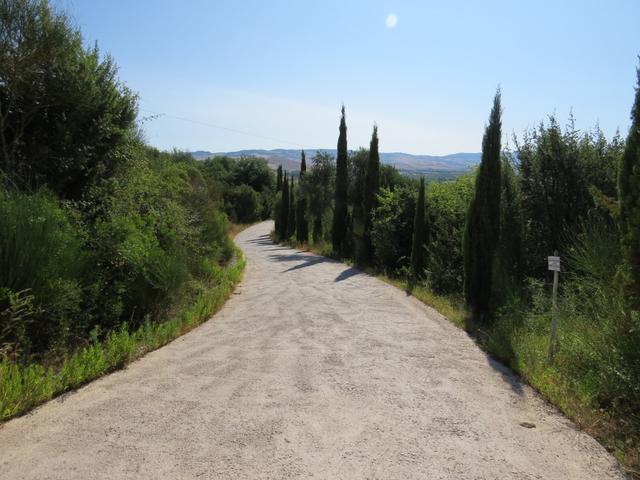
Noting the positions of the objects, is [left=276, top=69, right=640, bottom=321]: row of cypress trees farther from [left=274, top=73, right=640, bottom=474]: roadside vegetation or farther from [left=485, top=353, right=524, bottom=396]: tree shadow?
[left=485, top=353, right=524, bottom=396]: tree shadow

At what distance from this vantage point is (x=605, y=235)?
586 centimetres

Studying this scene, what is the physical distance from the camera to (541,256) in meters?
11.4

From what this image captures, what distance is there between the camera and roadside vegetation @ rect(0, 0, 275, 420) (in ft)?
17.7

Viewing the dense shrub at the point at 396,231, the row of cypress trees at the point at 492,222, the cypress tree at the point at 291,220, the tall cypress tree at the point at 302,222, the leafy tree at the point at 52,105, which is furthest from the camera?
the cypress tree at the point at 291,220

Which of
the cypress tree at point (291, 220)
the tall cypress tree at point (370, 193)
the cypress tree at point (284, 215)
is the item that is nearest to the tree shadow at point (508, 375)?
the tall cypress tree at point (370, 193)

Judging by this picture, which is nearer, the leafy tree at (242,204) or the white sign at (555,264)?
the white sign at (555,264)

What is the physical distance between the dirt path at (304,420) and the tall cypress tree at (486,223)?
1895mm

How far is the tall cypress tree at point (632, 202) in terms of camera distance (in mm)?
4141

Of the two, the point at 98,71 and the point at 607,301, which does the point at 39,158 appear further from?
the point at 607,301

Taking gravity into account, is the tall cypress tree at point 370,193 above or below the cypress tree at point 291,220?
above

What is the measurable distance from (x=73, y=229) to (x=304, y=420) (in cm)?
450

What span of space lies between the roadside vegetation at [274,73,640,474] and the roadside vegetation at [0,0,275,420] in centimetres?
508

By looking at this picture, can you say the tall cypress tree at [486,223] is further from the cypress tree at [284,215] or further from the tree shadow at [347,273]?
the cypress tree at [284,215]

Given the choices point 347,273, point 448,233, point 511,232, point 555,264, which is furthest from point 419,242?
point 555,264
